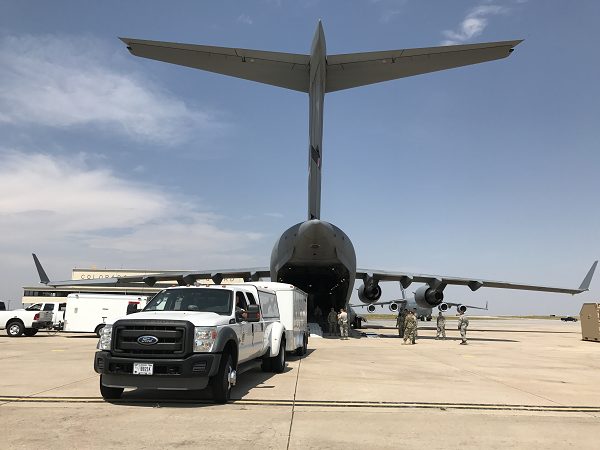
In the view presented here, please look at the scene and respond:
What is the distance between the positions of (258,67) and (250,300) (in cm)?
962

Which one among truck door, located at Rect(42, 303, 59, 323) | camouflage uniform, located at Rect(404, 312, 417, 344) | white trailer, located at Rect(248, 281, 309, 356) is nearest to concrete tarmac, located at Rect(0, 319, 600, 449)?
white trailer, located at Rect(248, 281, 309, 356)

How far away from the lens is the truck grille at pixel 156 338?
7121 millimetres

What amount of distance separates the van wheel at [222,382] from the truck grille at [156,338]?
647 mm

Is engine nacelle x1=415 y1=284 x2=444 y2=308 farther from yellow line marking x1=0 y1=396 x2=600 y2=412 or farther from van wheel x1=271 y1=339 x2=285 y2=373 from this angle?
yellow line marking x1=0 y1=396 x2=600 y2=412

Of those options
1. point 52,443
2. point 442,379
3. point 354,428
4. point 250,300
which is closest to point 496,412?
point 354,428

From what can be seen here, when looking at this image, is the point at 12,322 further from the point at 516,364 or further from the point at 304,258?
the point at 516,364

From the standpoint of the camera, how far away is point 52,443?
16.7ft

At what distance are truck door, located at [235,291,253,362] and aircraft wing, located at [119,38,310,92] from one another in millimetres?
7862

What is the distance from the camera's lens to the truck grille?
7.12m

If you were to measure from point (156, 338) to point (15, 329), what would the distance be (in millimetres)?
19496

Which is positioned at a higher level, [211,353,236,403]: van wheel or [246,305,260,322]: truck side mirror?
[246,305,260,322]: truck side mirror

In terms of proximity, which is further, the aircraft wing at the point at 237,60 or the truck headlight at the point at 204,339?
the aircraft wing at the point at 237,60

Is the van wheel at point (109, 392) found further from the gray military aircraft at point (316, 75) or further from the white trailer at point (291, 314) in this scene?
the gray military aircraft at point (316, 75)

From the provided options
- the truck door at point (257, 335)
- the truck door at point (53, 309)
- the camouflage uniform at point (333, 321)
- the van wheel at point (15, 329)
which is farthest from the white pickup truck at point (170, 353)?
the truck door at point (53, 309)
